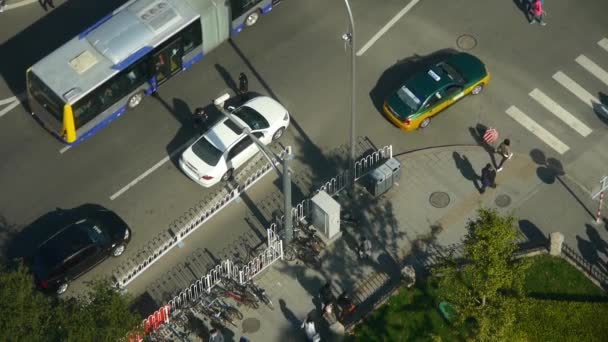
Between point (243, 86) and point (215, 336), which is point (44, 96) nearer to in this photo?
point (243, 86)

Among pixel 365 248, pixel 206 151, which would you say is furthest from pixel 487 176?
pixel 206 151

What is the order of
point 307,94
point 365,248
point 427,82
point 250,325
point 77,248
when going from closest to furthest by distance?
point 250,325 < point 77,248 < point 365,248 < point 427,82 < point 307,94

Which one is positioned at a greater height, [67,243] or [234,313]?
[67,243]

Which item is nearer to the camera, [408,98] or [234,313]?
[234,313]

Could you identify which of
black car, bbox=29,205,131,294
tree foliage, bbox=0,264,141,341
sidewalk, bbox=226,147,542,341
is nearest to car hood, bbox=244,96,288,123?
sidewalk, bbox=226,147,542,341

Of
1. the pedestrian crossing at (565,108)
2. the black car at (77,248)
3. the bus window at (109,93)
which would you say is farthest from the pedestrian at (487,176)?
the bus window at (109,93)
